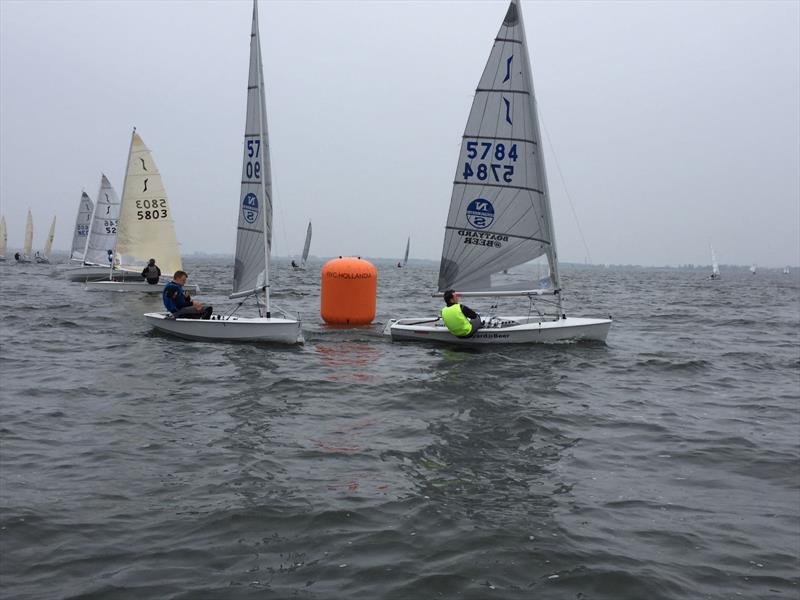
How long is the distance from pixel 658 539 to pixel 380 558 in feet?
7.02

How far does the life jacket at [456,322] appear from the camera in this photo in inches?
533

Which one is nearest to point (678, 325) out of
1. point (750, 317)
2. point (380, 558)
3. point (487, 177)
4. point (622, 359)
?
point (750, 317)

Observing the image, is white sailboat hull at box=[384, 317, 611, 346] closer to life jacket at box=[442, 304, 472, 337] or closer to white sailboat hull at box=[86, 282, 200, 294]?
life jacket at box=[442, 304, 472, 337]

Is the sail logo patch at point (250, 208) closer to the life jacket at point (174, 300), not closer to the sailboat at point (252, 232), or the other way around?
the sailboat at point (252, 232)

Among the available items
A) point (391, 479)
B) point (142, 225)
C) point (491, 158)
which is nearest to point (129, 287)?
point (142, 225)

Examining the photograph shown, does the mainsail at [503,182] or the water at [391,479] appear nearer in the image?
the water at [391,479]

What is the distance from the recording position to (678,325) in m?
21.5

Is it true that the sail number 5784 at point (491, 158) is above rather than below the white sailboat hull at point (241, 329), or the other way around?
above

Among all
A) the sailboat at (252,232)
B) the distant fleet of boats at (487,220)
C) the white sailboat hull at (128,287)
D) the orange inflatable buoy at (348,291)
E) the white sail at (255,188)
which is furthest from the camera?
the white sailboat hull at (128,287)

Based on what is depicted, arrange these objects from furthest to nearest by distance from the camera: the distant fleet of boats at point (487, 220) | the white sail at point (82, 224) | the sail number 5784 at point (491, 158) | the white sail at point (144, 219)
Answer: the white sail at point (82, 224)
the white sail at point (144, 219)
the sail number 5784 at point (491, 158)
the distant fleet of boats at point (487, 220)

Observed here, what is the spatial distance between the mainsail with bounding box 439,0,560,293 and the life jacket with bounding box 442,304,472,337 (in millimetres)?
2042

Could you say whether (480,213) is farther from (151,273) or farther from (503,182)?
(151,273)

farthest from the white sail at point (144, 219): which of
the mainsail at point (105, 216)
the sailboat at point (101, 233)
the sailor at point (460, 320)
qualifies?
the sailor at point (460, 320)

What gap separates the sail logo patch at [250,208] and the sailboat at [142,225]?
13.2 metres
